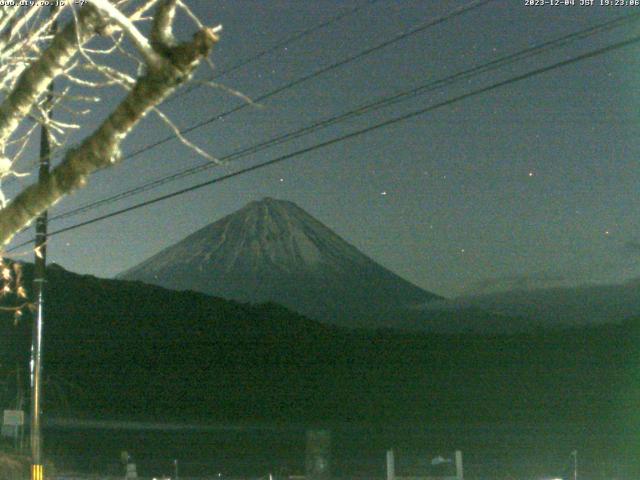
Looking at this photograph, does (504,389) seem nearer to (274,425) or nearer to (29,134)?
(274,425)

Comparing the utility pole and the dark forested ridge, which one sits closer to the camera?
the utility pole

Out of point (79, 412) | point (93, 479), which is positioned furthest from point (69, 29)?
point (79, 412)

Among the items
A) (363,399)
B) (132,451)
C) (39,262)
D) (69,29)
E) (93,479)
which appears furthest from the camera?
(363,399)

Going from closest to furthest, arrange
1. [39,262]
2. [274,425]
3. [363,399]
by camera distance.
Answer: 1. [39,262]
2. [274,425]
3. [363,399]

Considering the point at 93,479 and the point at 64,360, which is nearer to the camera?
the point at 93,479

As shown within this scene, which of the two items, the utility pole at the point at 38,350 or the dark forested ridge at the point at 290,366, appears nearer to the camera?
the utility pole at the point at 38,350

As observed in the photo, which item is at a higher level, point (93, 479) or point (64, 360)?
point (64, 360)

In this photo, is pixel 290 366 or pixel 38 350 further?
pixel 290 366

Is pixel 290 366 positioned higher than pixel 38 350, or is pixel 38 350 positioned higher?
pixel 290 366
